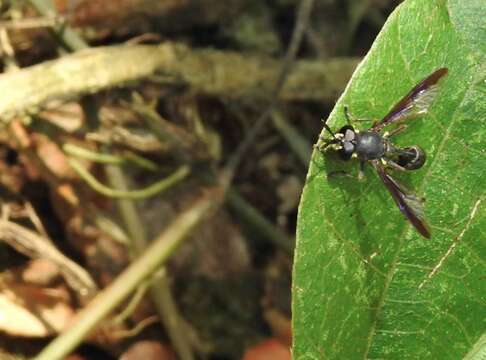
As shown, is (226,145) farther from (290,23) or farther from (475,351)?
(475,351)

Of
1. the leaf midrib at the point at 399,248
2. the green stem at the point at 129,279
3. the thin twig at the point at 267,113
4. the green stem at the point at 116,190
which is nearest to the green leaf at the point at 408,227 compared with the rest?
the leaf midrib at the point at 399,248

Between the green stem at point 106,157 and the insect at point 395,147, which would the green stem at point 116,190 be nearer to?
the green stem at point 106,157

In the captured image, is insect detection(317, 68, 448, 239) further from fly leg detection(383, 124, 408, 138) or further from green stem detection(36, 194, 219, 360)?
green stem detection(36, 194, 219, 360)

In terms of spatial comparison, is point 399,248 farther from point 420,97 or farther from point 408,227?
point 420,97

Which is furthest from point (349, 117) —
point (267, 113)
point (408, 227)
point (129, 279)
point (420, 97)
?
point (267, 113)

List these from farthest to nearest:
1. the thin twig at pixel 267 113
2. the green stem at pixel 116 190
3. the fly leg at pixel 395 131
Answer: the thin twig at pixel 267 113, the green stem at pixel 116 190, the fly leg at pixel 395 131

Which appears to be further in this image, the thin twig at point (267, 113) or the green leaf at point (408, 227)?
the thin twig at point (267, 113)

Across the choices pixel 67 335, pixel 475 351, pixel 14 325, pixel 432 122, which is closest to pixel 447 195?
pixel 432 122
